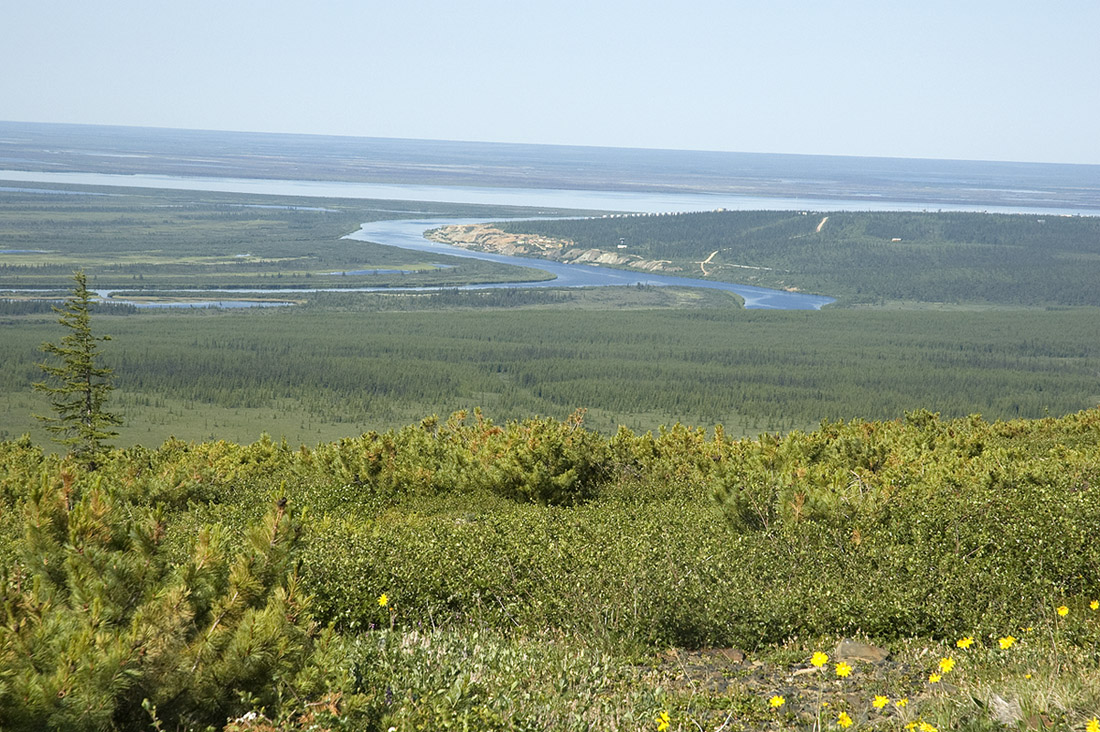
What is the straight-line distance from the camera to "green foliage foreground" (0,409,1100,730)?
12.3 ft

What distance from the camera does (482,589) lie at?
7027 mm

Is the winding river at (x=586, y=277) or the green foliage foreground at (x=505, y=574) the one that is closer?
the green foliage foreground at (x=505, y=574)

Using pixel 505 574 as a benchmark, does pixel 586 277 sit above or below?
below

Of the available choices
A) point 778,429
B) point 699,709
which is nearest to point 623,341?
point 778,429

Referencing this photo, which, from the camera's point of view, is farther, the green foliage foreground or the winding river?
the winding river

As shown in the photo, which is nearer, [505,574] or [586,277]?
[505,574]

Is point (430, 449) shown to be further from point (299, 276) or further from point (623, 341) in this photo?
point (299, 276)

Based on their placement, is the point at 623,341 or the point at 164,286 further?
the point at 164,286

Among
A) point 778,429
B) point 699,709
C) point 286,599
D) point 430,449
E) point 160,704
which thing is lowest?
point 778,429

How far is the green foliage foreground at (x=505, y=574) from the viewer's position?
3.75 m

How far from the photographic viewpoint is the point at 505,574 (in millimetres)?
7102

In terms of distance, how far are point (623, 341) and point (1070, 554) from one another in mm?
57765

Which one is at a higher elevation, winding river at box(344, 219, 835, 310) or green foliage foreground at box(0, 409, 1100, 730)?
green foliage foreground at box(0, 409, 1100, 730)

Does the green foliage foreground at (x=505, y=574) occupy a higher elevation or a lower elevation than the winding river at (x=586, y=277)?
higher
